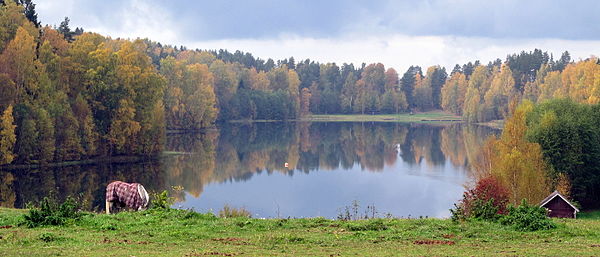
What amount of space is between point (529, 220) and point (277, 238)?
7459mm

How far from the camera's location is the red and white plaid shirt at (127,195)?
27438 millimetres

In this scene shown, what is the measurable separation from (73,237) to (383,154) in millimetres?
71071

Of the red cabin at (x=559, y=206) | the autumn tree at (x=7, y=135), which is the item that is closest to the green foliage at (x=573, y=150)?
the red cabin at (x=559, y=206)

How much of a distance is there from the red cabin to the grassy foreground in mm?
13087

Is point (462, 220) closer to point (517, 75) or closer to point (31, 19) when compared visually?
point (31, 19)

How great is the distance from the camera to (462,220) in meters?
21.2

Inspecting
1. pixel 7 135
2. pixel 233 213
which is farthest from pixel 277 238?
pixel 7 135

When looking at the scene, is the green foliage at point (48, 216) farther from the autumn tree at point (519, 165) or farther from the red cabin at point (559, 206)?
the autumn tree at point (519, 165)

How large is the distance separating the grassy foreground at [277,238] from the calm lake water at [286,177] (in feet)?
27.4

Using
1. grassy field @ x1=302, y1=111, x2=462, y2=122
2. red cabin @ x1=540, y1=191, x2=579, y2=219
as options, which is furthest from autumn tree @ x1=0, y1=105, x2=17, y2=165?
grassy field @ x1=302, y1=111, x2=462, y2=122

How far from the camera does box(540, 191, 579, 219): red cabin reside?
114 feet

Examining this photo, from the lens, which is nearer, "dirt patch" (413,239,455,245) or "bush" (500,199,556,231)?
"dirt patch" (413,239,455,245)

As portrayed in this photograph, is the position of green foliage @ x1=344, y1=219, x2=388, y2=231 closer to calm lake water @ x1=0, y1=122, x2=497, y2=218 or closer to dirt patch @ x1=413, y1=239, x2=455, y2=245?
dirt patch @ x1=413, y1=239, x2=455, y2=245

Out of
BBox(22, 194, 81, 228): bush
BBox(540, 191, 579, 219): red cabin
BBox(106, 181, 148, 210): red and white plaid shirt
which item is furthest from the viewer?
BBox(540, 191, 579, 219): red cabin
